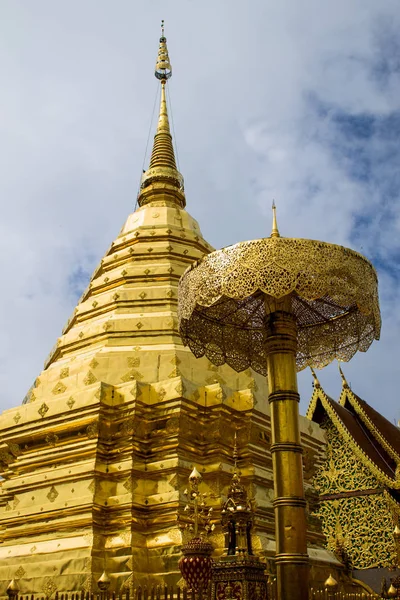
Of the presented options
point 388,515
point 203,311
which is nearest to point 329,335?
point 203,311

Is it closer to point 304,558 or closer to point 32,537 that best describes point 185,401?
point 32,537

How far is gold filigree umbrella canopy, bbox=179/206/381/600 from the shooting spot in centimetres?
517

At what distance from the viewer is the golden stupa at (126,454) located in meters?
8.46

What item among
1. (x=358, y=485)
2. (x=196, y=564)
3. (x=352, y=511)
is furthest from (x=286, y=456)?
(x=358, y=485)

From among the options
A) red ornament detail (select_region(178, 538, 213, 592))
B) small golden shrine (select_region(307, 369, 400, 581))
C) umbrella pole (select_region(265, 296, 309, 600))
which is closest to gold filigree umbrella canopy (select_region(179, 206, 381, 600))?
umbrella pole (select_region(265, 296, 309, 600))

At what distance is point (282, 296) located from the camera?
5723mm

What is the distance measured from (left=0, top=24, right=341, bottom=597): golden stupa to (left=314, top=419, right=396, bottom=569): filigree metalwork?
337cm

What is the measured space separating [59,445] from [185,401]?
177 centimetres

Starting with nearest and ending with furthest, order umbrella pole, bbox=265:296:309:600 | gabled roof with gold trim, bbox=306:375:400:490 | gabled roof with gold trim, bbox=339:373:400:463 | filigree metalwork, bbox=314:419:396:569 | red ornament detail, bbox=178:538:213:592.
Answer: umbrella pole, bbox=265:296:309:600, red ornament detail, bbox=178:538:213:592, filigree metalwork, bbox=314:419:396:569, gabled roof with gold trim, bbox=306:375:400:490, gabled roof with gold trim, bbox=339:373:400:463

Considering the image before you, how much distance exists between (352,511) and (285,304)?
8945 mm

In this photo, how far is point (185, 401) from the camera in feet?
30.4

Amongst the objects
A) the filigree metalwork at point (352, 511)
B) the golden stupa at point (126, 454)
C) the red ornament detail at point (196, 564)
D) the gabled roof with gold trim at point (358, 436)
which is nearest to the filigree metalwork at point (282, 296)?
the red ornament detail at point (196, 564)

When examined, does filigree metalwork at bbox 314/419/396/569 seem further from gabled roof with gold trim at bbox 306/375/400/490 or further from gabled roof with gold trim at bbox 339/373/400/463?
gabled roof with gold trim at bbox 339/373/400/463

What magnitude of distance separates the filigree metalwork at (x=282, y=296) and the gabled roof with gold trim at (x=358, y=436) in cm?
741
